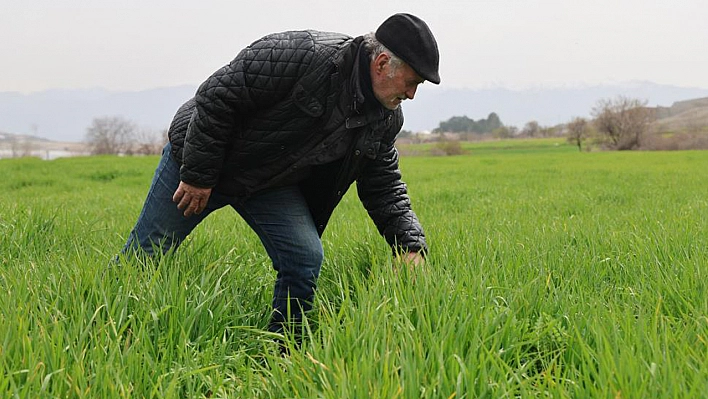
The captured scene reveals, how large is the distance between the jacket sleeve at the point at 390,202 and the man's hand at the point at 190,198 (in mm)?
848

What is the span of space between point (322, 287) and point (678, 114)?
406 feet

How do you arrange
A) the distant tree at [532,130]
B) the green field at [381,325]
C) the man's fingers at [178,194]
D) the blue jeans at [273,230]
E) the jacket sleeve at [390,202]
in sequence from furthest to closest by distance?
1. the distant tree at [532,130]
2. the jacket sleeve at [390,202]
3. the blue jeans at [273,230]
4. the man's fingers at [178,194]
5. the green field at [381,325]

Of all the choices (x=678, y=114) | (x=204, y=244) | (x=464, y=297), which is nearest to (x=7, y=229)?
(x=204, y=244)

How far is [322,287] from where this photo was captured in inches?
129

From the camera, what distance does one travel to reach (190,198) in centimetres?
286

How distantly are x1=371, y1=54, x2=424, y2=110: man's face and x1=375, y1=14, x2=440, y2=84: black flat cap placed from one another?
0.18 ft

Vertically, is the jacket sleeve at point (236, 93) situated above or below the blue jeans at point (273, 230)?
above

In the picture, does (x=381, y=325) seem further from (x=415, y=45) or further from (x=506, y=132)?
(x=506, y=132)

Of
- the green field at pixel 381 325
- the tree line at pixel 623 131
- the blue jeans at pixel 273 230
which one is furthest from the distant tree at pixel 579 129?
the blue jeans at pixel 273 230

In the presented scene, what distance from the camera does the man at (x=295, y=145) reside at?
104 inches

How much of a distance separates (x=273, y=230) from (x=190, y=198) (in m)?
0.44

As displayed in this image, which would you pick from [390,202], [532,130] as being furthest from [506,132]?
[390,202]

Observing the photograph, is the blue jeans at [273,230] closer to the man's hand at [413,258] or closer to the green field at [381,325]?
the green field at [381,325]

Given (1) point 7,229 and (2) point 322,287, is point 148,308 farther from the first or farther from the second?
(1) point 7,229
